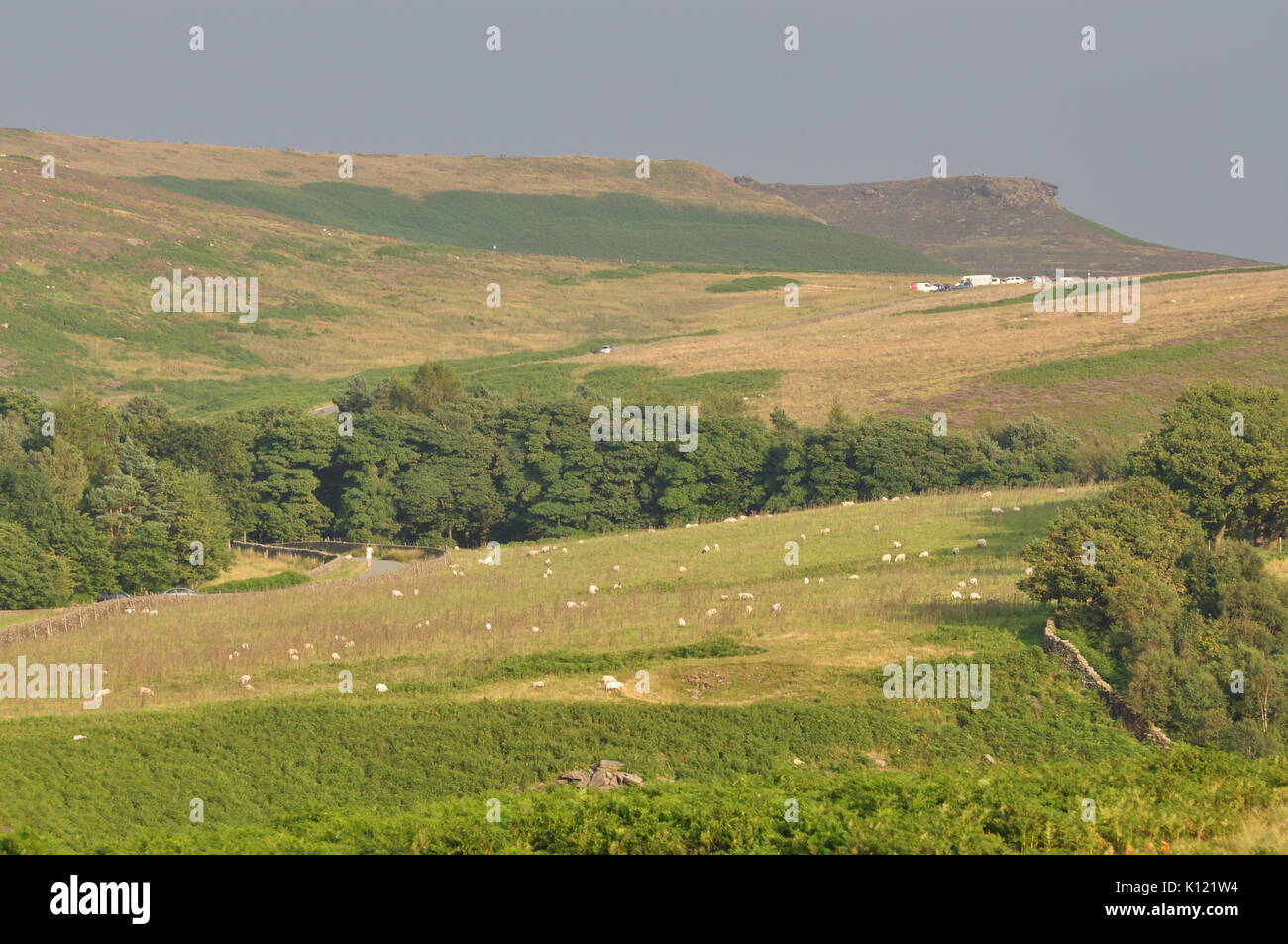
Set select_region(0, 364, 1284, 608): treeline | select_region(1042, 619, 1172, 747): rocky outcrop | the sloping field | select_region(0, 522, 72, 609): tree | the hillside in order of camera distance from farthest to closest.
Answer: the sloping field
select_region(0, 364, 1284, 608): treeline
select_region(0, 522, 72, 609): tree
select_region(1042, 619, 1172, 747): rocky outcrop
the hillside

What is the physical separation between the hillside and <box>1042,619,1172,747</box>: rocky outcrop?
40cm

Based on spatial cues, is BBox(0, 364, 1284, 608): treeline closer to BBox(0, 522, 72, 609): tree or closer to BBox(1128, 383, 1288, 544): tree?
BBox(0, 522, 72, 609): tree

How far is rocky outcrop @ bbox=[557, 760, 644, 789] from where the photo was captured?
99.2ft

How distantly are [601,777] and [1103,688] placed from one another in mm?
15227

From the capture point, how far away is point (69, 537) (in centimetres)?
6166

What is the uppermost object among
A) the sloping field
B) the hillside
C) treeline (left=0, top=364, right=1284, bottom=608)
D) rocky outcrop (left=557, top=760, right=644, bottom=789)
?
the sloping field

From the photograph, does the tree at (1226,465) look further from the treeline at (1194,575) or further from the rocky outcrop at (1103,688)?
the rocky outcrop at (1103,688)

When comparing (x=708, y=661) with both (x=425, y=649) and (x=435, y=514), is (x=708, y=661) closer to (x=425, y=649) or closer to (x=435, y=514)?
(x=425, y=649)

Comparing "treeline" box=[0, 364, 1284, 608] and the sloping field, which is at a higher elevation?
the sloping field

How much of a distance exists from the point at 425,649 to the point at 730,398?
48640 mm

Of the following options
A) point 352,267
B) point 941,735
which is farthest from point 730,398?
point 352,267

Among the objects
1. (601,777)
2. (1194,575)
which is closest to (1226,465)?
(1194,575)

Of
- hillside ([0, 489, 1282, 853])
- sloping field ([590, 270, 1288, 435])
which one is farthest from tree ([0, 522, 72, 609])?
sloping field ([590, 270, 1288, 435])

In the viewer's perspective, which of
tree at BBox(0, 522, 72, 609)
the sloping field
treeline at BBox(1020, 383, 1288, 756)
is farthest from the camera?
the sloping field
